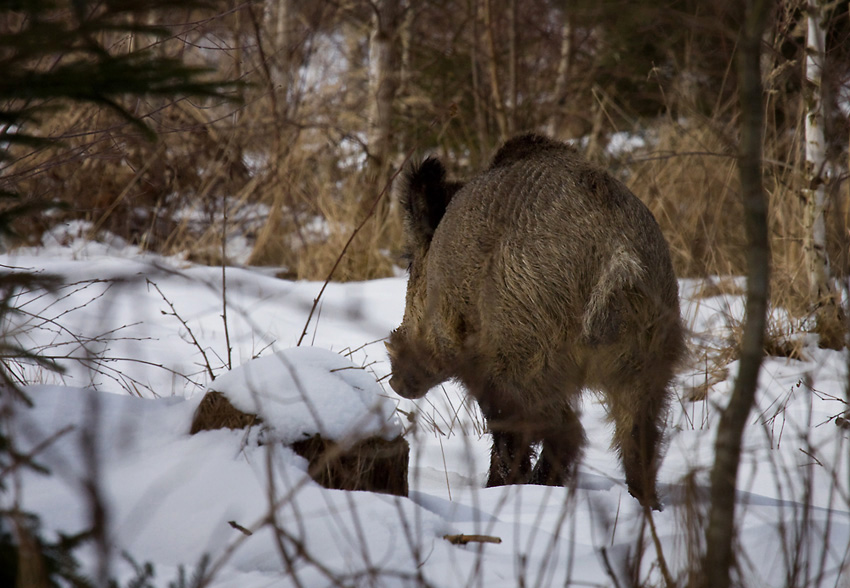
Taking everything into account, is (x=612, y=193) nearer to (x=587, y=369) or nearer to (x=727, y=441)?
(x=587, y=369)

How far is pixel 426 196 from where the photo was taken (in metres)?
3.68

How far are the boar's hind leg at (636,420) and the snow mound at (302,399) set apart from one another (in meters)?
0.87

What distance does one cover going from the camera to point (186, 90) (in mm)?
1469

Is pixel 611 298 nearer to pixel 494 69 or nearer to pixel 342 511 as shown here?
pixel 342 511

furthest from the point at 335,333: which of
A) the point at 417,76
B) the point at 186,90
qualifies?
the point at 417,76

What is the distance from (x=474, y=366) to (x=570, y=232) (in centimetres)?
66

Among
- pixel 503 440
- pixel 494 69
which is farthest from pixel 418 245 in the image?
pixel 494 69

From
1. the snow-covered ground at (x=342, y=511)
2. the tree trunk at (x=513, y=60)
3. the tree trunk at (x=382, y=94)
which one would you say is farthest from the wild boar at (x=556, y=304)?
the tree trunk at (x=513, y=60)

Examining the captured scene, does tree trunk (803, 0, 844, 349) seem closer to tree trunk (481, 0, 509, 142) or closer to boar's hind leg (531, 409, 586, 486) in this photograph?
boar's hind leg (531, 409, 586, 486)

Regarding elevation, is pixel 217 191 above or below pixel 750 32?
above

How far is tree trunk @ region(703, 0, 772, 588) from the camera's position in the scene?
134 centimetres

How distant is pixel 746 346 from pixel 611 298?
1.38 metres

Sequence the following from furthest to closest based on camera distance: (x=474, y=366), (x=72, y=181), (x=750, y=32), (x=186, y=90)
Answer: (x=72, y=181) → (x=474, y=366) → (x=186, y=90) → (x=750, y=32)

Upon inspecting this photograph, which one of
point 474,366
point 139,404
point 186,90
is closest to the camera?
point 186,90
